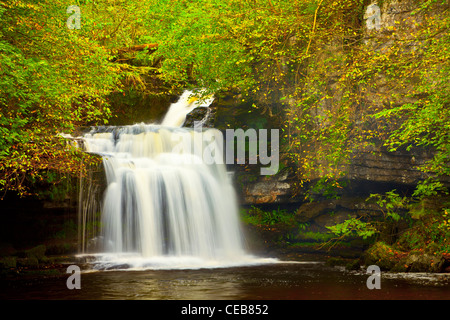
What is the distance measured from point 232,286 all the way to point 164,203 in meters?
5.58

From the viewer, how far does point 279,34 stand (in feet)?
41.3

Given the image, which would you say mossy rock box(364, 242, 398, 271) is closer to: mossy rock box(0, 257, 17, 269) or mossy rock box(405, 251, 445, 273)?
mossy rock box(405, 251, 445, 273)

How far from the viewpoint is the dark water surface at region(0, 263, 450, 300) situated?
26.3 feet

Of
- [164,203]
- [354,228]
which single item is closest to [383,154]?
[354,228]

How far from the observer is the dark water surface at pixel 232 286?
26.3 ft

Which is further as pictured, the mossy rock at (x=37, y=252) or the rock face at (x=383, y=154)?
the rock face at (x=383, y=154)

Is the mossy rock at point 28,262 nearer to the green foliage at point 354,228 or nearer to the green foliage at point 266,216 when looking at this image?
the green foliage at point 266,216

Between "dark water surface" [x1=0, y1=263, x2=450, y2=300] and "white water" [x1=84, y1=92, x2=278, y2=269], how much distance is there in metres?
1.80

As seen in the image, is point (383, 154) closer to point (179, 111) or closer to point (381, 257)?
point (381, 257)

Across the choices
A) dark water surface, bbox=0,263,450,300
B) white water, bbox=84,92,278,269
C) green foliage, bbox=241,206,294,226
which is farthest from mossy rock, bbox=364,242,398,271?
green foliage, bbox=241,206,294,226

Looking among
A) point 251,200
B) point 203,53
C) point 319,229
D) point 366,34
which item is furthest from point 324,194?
point 203,53

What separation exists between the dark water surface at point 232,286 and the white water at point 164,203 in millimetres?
1800

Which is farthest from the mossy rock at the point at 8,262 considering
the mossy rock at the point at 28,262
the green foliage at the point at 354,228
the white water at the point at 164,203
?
the green foliage at the point at 354,228

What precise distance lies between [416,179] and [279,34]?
597 cm
